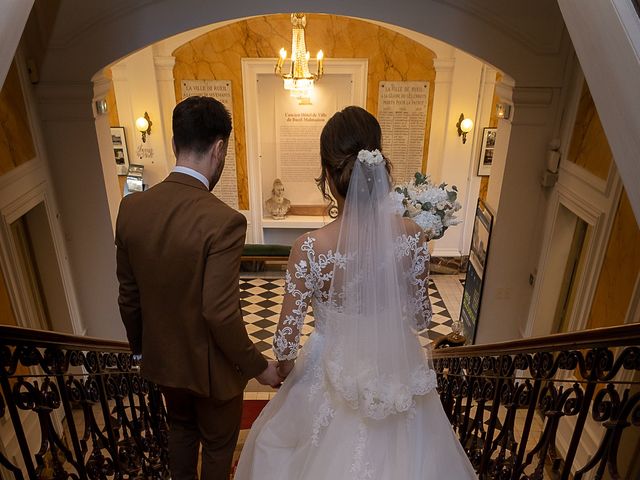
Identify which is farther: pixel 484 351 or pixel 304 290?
pixel 484 351

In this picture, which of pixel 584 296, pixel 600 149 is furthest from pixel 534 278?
pixel 600 149

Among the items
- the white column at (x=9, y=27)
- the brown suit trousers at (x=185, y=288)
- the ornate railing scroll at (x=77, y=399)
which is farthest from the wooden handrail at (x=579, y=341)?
the white column at (x=9, y=27)

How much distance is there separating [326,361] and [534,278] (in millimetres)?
4086

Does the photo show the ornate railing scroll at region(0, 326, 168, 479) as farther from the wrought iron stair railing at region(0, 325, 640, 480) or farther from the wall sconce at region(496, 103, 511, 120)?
the wall sconce at region(496, 103, 511, 120)

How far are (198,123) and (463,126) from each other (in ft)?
28.1

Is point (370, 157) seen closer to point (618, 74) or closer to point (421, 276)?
point (421, 276)

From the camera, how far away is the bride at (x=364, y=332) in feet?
6.95

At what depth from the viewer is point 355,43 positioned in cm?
952

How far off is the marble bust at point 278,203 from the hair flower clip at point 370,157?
861 cm

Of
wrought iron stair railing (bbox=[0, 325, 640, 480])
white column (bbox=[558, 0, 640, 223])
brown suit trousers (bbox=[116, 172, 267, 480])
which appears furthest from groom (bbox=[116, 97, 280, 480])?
white column (bbox=[558, 0, 640, 223])

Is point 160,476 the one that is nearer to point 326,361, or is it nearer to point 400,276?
point 326,361

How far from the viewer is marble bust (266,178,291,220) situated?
10.6 m

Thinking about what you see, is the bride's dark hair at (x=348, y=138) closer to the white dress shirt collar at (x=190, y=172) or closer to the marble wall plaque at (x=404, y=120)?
the white dress shirt collar at (x=190, y=172)

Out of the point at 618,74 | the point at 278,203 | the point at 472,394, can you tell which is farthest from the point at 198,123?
the point at 278,203
